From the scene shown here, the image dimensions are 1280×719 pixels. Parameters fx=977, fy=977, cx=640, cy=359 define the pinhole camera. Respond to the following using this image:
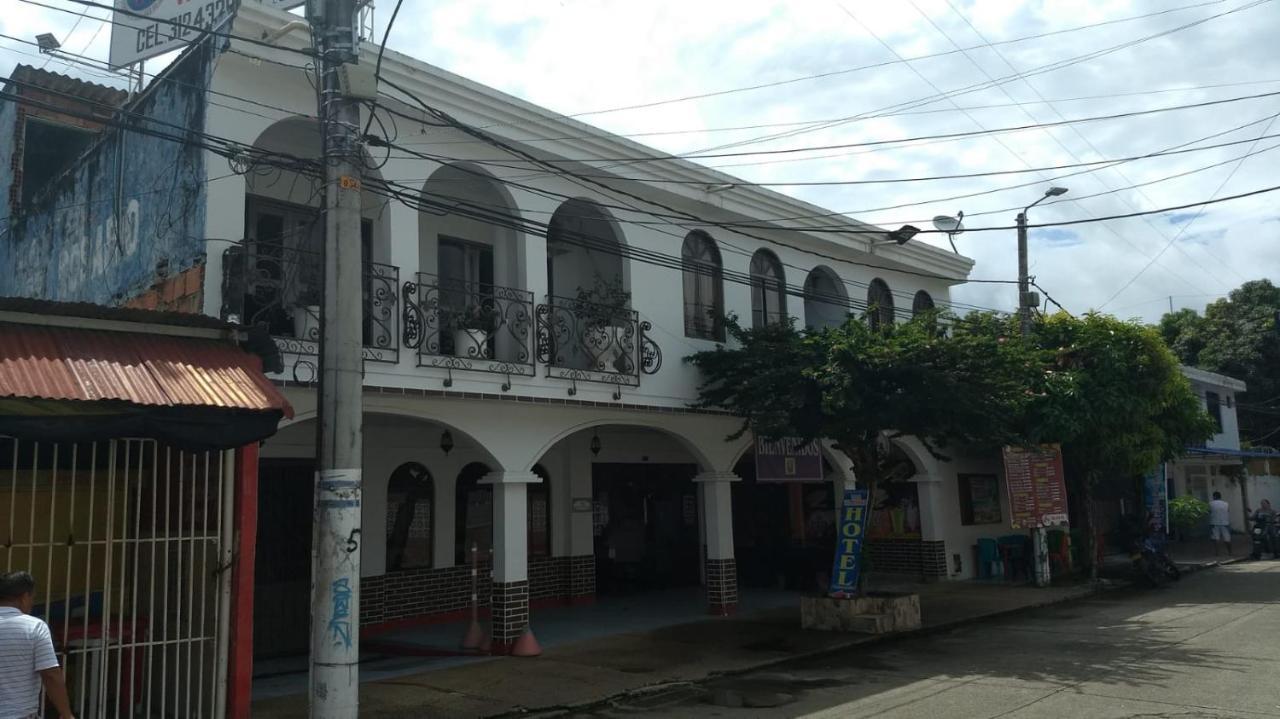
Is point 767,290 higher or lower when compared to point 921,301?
lower

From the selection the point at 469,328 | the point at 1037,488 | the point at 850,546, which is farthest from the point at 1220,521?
the point at 469,328

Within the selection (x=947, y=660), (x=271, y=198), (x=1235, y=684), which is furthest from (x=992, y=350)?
(x=271, y=198)

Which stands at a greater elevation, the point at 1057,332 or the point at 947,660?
the point at 1057,332

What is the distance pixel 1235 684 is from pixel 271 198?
1150 cm

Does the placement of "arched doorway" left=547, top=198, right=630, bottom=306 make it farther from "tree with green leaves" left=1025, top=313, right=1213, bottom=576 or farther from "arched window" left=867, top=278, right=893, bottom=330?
"tree with green leaves" left=1025, top=313, right=1213, bottom=576

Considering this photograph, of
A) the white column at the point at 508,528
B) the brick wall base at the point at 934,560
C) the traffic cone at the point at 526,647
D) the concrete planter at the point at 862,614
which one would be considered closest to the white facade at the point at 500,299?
the white column at the point at 508,528

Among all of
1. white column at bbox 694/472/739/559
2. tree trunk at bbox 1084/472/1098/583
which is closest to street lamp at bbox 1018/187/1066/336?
tree trunk at bbox 1084/472/1098/583

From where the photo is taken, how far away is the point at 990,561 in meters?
19.6

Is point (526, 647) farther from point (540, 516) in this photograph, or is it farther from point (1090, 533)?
point (1090, 533)

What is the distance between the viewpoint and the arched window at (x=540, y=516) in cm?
1616

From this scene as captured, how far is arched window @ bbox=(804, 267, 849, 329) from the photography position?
17.4 metres

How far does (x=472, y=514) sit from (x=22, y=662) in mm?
10440

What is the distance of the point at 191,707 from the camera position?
26.2 feet

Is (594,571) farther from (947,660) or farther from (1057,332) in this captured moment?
(1057,332)
